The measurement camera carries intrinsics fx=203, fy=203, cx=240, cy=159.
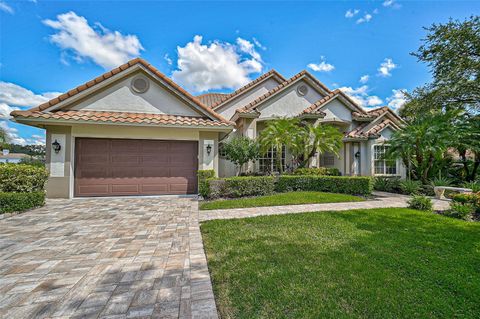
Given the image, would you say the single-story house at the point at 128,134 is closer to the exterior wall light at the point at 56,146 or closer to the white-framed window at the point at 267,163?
the exterior wall light at the point at 56,146

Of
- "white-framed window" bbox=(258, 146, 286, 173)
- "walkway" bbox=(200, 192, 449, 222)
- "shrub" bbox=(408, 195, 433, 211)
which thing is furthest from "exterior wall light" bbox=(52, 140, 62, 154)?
"shrub" bbox=(408, 195, 433, 211)

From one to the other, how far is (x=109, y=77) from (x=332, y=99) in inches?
561

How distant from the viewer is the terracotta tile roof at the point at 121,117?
8.88 metres

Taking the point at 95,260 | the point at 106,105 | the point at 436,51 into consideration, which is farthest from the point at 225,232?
the point at 436,51

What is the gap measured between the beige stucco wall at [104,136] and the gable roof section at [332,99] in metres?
7.74

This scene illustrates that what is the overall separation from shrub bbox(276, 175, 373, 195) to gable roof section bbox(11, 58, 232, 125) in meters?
4.91

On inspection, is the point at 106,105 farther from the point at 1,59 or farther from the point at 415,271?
the point at 415,271

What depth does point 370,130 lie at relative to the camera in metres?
14.3

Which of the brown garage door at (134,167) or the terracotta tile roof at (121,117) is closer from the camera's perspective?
the terracotta tile roof at (121,117)

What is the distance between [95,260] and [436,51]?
21.9 meters

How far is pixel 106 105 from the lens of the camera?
34.1 feet

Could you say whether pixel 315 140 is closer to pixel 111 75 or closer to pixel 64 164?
pixel 111 75

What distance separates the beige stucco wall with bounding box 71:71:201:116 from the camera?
1033cm

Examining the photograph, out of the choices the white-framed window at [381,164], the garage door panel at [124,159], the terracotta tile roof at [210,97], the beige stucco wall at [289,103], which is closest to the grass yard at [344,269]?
the garage door panel at [124,159]
